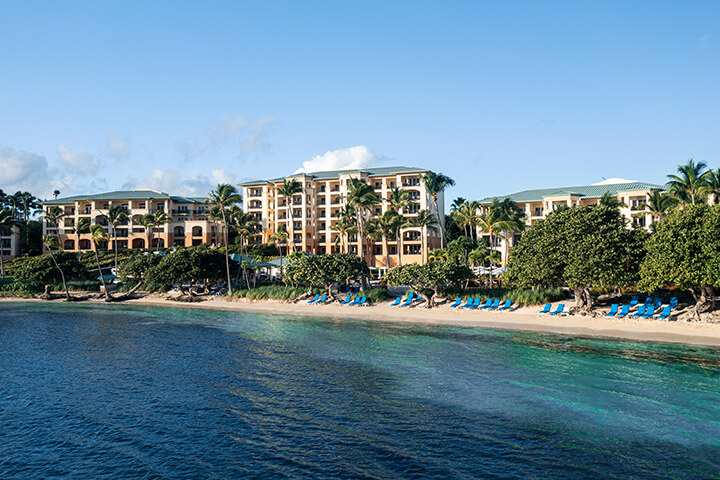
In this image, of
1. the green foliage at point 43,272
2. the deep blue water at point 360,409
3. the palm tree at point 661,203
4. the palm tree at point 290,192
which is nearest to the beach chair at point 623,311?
the deep blue water at point 360,409

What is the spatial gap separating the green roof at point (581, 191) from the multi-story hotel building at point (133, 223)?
48.8 metres

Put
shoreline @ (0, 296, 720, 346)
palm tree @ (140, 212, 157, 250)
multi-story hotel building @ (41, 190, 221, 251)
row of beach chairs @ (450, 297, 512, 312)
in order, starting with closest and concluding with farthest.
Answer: shoreline @ (0, 296, 720, 346) → row of beach chairs @ (450, 297, 512, 312) → palm tree @ (140, 212, 157, 250) → multi-story hotel building @ (41, 190, 221, 251)

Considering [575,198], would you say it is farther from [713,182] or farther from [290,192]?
[290,192]

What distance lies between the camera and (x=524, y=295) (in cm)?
3759

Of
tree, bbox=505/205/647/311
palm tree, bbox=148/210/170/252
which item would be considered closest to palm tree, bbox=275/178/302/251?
palm tree, bbox=148/210/170/252

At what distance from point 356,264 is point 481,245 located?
18.1 metres

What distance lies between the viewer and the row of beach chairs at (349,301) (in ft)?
140

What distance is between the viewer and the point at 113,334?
3114 centimetres

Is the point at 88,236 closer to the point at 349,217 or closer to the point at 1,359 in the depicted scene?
the point at 349,217

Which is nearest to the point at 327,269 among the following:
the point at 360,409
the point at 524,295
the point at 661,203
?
the point at 524,295

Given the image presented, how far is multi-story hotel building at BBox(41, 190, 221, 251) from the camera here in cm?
8975

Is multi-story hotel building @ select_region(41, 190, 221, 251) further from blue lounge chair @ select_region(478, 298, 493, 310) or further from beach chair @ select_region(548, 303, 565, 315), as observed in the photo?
beach chair @ select_region(548, 303, 565, 315)

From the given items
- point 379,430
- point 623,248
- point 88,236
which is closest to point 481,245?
point 623,248

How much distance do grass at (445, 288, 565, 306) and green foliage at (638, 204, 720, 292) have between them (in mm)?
7801
